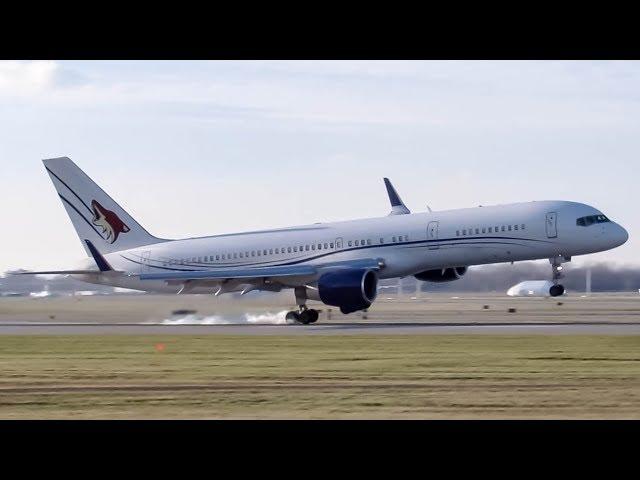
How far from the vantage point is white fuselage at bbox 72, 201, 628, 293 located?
1902 inches

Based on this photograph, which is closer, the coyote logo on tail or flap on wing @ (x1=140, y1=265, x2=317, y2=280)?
flap on wing @ (x1=140, y1=265, x2=317, y2=280)

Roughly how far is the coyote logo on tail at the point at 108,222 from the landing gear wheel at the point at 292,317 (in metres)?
11.6

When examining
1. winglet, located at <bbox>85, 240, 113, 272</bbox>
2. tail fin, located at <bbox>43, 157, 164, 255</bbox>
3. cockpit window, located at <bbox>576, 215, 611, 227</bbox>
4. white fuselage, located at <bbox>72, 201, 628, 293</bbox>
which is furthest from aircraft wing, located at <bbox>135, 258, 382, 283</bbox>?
cockpit window, located at <bbox>576, 215, 611, 227</bbox>

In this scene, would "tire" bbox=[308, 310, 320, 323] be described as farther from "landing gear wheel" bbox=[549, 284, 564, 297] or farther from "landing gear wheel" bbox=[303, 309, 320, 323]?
"landing gear wheel" bbox=[549, 284, 564, 297]

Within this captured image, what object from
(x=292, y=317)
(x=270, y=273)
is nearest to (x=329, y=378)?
(x=292, y=317)

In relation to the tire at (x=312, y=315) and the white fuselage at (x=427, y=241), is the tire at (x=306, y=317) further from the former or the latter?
the white fuselage at (x=427, y=241)

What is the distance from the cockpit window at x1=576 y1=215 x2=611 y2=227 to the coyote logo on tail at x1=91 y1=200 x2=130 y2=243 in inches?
932

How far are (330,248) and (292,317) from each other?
3.79 m

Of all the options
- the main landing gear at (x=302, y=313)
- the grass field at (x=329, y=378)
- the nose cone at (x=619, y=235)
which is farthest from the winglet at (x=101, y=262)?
the nose cone at (x=619, y=235)

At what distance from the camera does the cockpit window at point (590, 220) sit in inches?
1907

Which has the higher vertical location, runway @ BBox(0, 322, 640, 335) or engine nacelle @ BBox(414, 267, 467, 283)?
engine nacelle @ BBox(414, 267, 467, 283)

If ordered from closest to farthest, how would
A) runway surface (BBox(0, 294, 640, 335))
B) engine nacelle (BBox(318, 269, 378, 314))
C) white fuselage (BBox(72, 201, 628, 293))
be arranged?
1. runway surface (BBox(0, 294, 640, 335))
2. white fuselage (BBox(72, 201, 628, 293))
3. engine nacelle (BBox(318, 269, 378, 314))

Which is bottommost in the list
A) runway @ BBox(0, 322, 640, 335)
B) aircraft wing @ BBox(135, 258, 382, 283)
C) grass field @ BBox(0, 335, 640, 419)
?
grass field @ BBox(0, 335, 640, 419)
